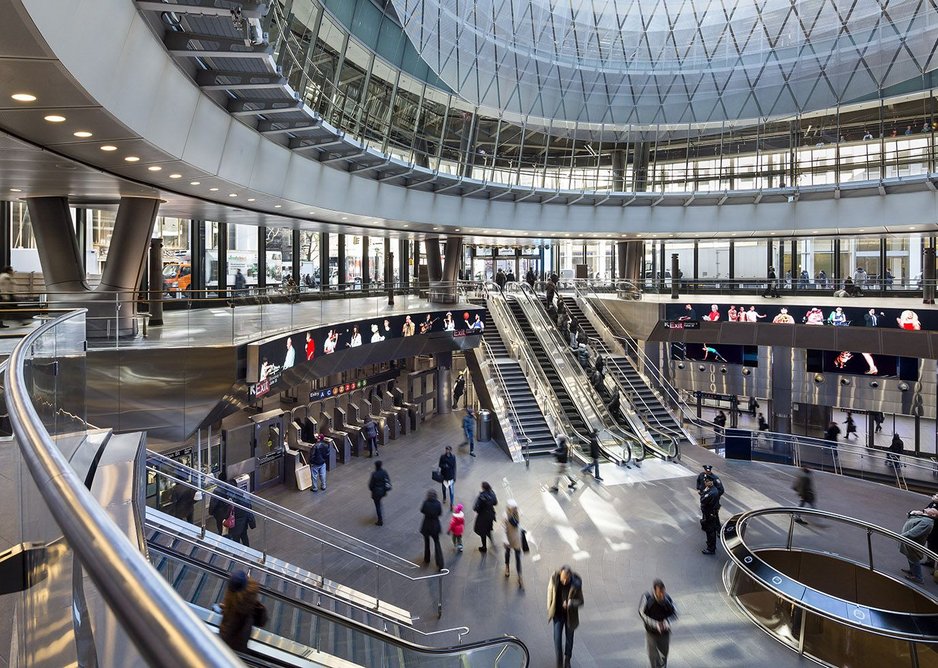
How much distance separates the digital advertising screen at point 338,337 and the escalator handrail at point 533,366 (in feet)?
3.83

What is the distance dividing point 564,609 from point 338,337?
436 inches

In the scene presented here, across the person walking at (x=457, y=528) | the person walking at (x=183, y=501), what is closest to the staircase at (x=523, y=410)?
the person walking at (x=457, y=528)

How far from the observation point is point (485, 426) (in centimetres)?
2239

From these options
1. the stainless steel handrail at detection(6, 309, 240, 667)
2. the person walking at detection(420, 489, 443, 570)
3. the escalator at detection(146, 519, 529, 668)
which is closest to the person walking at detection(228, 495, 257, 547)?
the escalator at detection(146, 519, 529, 668)

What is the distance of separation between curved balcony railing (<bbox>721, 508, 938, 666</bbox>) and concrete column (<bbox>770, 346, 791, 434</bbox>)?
746 inches

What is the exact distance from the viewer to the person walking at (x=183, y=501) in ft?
27.5

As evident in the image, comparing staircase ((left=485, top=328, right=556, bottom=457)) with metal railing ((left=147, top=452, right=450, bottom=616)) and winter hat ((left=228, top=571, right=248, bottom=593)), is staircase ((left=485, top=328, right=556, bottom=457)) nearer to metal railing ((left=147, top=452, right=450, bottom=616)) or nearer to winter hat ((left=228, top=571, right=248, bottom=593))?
metal railing ((left=147, top=452, right=450, bottom=616))

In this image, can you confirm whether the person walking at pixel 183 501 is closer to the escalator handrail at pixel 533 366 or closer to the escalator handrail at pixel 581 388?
the escalator handrail at pixel 533 366

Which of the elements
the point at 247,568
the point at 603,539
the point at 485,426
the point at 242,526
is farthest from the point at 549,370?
the point at 247,568

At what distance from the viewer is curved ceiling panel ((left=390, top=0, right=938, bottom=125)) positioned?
30.0m

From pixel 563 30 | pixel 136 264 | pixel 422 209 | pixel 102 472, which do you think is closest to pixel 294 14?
pixel 136 264

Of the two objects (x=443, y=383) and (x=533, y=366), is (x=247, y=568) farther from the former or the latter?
(x=443, y=383)

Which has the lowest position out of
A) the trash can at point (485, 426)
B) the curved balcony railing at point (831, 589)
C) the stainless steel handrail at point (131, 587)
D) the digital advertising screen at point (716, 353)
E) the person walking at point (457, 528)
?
the curved balcony railing at point (831, 589)

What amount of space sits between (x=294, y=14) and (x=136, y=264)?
744cm
